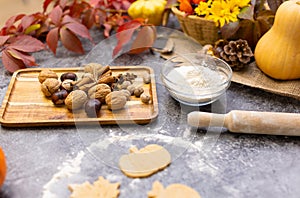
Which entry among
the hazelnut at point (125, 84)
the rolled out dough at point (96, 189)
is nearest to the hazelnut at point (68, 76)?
the hazelnut at point (125, 84)

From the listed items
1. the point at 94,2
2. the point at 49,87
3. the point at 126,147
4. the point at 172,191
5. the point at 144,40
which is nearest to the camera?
the point at 172,191

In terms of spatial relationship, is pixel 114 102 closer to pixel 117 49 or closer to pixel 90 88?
pixel 90 88

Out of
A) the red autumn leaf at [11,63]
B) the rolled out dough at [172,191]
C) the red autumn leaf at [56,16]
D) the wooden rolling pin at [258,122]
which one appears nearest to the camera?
the rolled out dough at [172,191]

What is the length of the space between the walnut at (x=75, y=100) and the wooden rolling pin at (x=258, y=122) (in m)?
0.24

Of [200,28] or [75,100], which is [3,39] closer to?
[75,100]

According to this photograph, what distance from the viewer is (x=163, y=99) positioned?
2.94 feet

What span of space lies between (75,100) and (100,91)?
0.19ft

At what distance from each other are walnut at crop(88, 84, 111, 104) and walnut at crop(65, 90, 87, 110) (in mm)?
22

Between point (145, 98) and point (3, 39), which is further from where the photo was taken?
point (3, 39)

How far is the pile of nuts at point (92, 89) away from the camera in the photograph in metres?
0.83

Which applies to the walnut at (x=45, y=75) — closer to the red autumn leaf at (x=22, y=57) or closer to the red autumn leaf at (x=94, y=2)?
the red autumn leaf at (x=22, y=57)

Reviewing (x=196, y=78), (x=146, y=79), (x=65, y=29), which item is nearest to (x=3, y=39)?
(x=65, y=29)

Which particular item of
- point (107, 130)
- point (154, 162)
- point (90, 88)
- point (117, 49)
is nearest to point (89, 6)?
point (117, 49)

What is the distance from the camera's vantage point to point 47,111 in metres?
0.83
